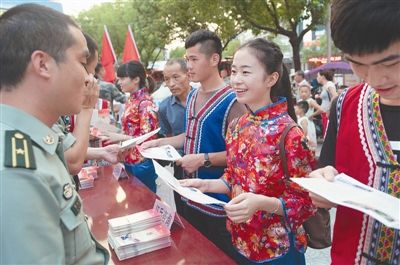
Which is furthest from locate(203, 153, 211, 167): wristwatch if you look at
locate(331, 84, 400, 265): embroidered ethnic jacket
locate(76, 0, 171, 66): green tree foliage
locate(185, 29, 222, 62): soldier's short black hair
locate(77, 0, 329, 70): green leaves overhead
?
locate(76, 0, 171, 66): green tree foliage

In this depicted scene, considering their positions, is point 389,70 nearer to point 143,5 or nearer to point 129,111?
point 129,111

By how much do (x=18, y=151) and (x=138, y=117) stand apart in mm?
2374

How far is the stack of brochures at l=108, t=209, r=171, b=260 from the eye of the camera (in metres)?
1.41

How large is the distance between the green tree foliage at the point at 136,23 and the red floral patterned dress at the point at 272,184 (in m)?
17.9

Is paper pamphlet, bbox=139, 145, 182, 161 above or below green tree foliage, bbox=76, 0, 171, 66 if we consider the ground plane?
below

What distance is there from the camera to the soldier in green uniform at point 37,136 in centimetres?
69

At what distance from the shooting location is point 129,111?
317cm

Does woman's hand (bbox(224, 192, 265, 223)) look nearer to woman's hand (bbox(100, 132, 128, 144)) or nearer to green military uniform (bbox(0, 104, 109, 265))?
green military uniform (bbox(0, 104, 109, 265))

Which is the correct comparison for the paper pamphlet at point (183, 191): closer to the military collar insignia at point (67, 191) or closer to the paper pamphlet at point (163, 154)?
the paper pamphlet at point (163, 154)

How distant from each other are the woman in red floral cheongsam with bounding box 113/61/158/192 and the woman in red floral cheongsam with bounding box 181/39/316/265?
1.42 meters

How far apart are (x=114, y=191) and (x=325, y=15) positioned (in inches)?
417

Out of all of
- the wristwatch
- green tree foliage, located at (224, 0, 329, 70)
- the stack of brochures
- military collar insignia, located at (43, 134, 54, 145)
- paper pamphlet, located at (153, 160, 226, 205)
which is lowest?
the stack of brochures

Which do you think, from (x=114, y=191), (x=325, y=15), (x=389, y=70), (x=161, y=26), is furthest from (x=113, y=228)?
(x=161, y=26)

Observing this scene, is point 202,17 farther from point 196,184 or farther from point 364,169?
point 364,169
